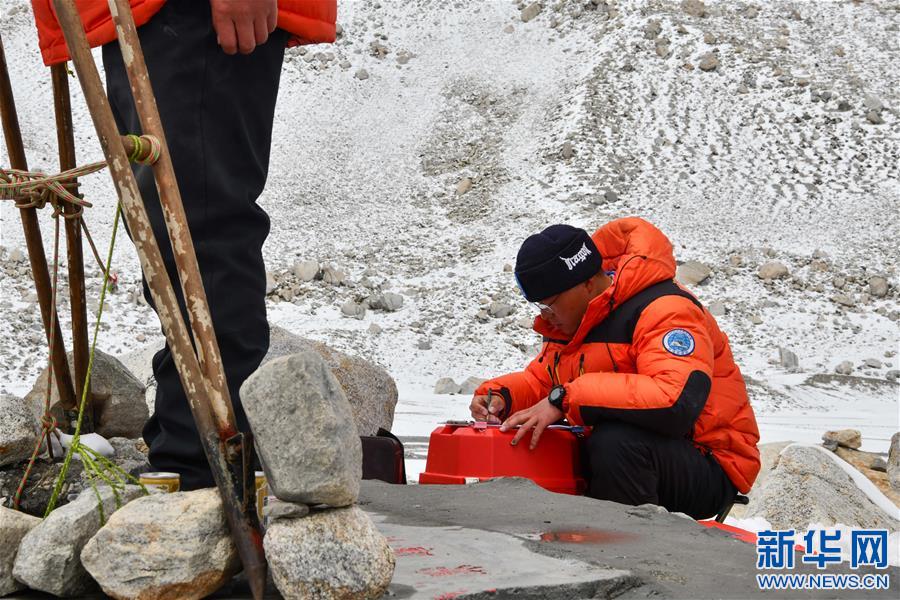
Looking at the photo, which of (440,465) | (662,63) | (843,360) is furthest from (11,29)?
(440,465)

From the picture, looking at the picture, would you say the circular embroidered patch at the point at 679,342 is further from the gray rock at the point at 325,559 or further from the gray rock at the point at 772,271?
the gray rock at the point at 772,271

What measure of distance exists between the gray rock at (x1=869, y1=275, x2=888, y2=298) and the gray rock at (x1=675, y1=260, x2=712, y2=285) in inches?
88.8

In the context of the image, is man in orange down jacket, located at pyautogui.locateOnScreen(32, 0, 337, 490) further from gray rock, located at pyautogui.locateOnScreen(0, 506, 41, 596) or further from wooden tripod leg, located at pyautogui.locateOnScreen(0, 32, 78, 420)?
wooden tripod leg, located at pyautogui.locateOnScreen(0, 32, 78, 420)

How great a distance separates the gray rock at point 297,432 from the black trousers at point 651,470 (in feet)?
4.93

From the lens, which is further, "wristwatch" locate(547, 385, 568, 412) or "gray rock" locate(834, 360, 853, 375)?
"gray rock" locate(834, 360, 853, 375)

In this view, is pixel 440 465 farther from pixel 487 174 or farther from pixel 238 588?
pixel 487 174

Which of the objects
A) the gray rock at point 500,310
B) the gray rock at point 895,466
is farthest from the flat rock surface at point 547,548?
the gray rock at point 500,310

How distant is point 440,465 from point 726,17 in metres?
20.6

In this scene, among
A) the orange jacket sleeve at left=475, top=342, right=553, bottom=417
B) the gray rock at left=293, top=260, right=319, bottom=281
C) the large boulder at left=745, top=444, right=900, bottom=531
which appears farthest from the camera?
the gray rock at left=293, top=260, right=319, bottom=281

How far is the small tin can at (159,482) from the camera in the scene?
69.4 inches

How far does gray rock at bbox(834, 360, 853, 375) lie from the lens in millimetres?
11258

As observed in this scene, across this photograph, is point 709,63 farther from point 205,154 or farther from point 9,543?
point 9,543

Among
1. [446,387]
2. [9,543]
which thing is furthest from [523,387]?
[446,387]

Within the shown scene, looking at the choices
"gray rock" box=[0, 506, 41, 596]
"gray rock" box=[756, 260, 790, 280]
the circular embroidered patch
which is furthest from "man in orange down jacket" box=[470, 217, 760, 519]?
"gray rock" box=[756, 260, 790, 280]
